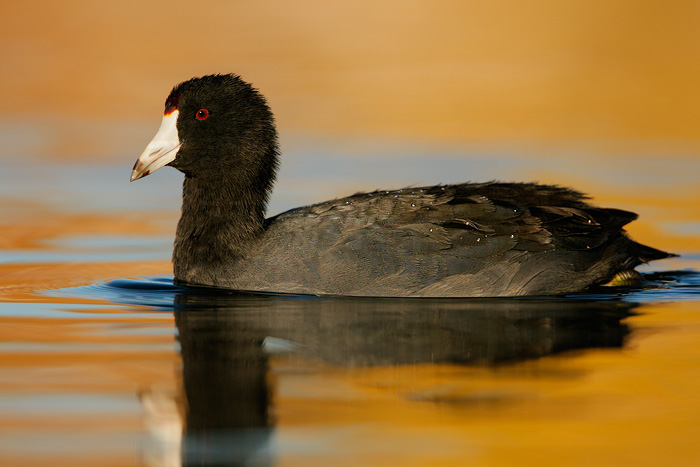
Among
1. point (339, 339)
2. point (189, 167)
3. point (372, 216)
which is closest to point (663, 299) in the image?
point (372, 216)

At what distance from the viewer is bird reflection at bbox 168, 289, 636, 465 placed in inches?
173

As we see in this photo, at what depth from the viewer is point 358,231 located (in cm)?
697

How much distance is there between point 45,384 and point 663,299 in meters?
4.08

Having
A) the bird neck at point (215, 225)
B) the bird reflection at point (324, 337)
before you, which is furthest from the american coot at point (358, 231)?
the bird reflection at point (324, 337)

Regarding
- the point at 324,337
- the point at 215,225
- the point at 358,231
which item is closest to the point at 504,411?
the point at 324,337

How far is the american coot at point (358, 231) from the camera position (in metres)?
6.96

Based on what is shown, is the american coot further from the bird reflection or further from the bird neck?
the bird reflection

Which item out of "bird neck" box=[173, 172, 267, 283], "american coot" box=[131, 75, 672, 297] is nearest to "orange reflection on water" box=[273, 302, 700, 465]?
"american coot" box=[131, 75, 672, 297]

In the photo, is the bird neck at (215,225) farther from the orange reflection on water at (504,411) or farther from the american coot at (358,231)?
the orange reflection on water at (504,411)

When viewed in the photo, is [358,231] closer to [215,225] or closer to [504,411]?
[215,225]

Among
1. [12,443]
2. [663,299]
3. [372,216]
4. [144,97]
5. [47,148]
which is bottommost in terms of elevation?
[12,443]

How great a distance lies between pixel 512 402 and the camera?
4.62 metres

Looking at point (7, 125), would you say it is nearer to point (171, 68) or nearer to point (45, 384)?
point (171, 68)

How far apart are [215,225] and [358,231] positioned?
1.10 meters
